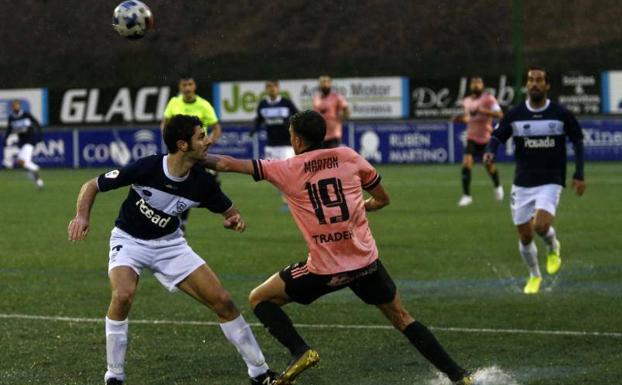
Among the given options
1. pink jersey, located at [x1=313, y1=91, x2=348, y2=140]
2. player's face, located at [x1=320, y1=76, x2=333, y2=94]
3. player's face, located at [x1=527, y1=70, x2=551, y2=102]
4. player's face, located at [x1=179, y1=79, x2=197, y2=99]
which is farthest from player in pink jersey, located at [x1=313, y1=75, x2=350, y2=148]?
player's face, located at [x1=527, y1=70, x2=551, y2=102]

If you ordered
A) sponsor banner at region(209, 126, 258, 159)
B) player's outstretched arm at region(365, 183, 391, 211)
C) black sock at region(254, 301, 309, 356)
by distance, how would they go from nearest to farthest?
black sock at region(254, 301, 309, 356)
player's outstretched arm at region(365, 183, 391, 211)
sponsor banner at region(209, 126, 258, 159)

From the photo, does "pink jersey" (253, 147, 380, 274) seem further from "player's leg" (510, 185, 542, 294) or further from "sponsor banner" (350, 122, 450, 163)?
"sponsor banner" (350, 122, 450, 163)

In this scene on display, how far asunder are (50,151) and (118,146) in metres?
2.42

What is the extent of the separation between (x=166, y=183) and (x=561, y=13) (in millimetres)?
51298

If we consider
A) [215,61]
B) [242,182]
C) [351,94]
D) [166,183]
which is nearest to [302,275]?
[166,183]

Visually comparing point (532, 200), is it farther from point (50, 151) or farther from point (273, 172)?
point (50, 151)

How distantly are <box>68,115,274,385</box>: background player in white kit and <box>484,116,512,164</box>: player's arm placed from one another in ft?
16.5

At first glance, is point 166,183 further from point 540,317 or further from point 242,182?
point 242,182

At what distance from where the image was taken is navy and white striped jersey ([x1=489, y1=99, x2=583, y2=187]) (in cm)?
1241

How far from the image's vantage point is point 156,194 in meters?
8.00

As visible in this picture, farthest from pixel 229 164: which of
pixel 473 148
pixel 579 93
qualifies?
pixel 579 93

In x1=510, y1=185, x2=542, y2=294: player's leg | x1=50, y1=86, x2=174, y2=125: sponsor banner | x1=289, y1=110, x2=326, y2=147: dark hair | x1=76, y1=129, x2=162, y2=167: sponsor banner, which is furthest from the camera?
x1=50, y1=86, x2=174, y2=125: sponsor banner

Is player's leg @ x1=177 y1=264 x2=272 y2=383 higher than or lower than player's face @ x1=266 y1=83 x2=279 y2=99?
lower

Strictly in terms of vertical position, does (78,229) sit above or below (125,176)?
below
